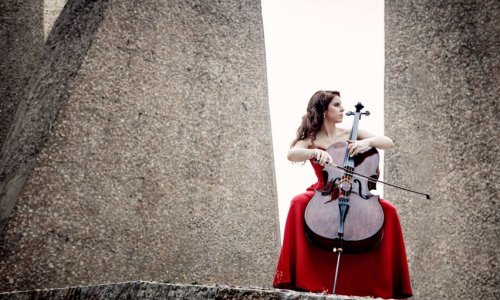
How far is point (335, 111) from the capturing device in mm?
2873

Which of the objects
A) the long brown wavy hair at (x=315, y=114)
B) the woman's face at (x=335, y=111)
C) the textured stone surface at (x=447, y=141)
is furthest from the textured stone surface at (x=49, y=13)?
the textured stone surface at (x=447, y=141)

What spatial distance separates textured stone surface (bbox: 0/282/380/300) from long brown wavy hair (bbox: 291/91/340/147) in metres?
1.57

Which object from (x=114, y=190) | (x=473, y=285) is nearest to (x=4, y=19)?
(x=114, y=190)

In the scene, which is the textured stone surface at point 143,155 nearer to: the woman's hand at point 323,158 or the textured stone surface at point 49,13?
the textured stone surface at point 49,13

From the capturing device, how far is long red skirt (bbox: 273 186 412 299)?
243 centimetres

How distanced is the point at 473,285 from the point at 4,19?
4.53 meters

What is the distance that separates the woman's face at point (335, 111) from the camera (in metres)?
2.88

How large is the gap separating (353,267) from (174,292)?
128 cm

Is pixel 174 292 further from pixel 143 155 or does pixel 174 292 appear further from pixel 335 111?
pixel 143 155

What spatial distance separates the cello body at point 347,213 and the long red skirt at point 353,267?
0.39 ft

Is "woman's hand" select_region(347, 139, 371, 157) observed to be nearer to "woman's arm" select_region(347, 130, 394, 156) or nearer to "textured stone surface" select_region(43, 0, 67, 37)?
"woman's arm" select_region(347, 130, 394, 156)

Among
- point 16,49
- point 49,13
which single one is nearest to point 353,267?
point 16,49

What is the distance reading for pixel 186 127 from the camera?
3602 millimetres

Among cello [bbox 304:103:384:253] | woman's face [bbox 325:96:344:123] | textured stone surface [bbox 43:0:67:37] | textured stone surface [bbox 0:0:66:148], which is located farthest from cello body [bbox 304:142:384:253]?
textured stone surface [bbox 43:0:67:37]
